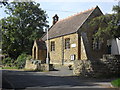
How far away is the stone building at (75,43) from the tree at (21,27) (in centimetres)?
792

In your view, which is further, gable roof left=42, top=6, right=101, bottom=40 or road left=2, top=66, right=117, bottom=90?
gable roof left=42, top=6, right=101, bottom=40

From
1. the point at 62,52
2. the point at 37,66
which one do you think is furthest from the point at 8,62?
the point at 37,66

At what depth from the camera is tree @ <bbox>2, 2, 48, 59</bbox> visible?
145ft

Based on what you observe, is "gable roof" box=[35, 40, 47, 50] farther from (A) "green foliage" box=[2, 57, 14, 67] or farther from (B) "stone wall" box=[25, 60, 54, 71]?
(A) "green foliage" box=[2, 57, 14, 67]

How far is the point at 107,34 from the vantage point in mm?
20031

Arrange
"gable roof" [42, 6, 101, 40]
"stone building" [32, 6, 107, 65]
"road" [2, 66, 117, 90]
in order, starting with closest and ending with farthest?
"road" [2, 66, 117, 90], "stone building" [32, 6, 107, 65], "gable roof" [42, 6, 101, 40]

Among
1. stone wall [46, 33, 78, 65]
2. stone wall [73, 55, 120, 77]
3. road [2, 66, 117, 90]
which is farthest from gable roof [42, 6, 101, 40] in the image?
road [2, 66, 117, 90]

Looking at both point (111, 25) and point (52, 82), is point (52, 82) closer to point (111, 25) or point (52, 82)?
point (52, 82)

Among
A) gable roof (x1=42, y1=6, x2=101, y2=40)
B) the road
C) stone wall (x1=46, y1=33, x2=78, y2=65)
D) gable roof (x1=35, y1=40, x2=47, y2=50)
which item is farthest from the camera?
gable roof (x1=35, y1=40, x2=47, y2=50)

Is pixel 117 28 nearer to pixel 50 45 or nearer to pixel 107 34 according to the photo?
pixel 107 34

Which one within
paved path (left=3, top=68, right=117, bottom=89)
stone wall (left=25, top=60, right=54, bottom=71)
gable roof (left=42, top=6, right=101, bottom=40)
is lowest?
paved path (left=3, top=68, right=117, bottom=89)

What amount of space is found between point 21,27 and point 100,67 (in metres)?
27.6

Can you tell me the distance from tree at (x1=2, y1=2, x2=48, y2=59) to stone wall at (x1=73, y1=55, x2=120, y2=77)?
23.6 m

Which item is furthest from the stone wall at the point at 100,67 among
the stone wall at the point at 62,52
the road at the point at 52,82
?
the stone wall at the point at 62,52
